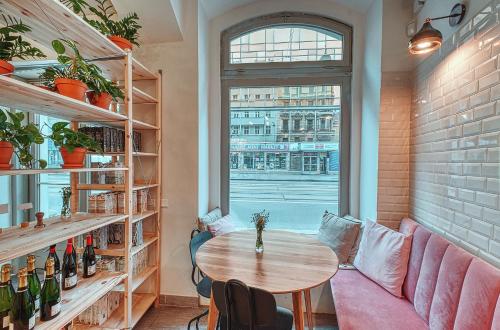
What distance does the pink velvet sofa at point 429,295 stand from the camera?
1228mm

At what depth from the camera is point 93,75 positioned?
1629mm

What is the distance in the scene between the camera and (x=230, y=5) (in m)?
2.86

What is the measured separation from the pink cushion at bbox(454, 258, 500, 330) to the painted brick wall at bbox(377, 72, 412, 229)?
1008 mm

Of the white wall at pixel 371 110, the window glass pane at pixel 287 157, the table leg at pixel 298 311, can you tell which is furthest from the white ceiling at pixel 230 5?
the table leg at pixel 298 311

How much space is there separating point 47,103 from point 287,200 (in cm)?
236

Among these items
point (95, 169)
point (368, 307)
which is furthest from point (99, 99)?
point (368, 307)

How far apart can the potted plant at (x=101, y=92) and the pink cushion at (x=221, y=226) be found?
1.41m

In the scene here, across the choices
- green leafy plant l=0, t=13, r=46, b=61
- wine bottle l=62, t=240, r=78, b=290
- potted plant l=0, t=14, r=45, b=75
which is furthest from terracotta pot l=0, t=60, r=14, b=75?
wine bottle l=62, t=240, r=78, b=290

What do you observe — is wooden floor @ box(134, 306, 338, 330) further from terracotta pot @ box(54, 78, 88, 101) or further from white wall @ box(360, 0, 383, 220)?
terracotta pot @ box(54, 78, 88, 101)

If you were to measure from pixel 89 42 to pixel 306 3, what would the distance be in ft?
7.43

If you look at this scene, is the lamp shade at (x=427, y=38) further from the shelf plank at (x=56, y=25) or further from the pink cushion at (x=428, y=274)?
the shelf plank at (x=56, y=25)

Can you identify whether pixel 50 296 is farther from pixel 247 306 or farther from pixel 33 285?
pixel 247 306

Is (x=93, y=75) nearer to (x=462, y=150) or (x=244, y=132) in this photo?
(x=244, y=132)

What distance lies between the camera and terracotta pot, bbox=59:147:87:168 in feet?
5.09
